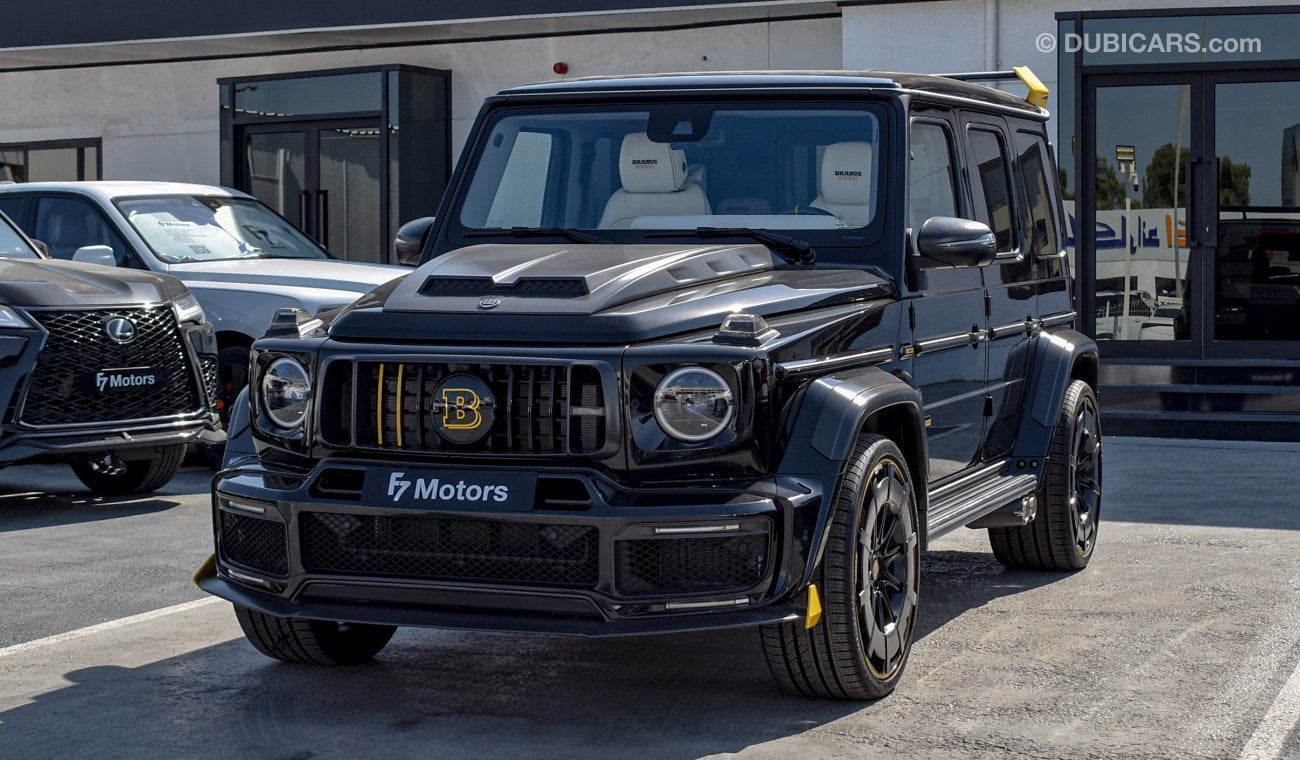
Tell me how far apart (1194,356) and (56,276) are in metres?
9.55

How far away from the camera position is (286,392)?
527cm

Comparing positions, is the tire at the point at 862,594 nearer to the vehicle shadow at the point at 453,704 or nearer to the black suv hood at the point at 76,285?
the vehicle shadow at the point at 453,704

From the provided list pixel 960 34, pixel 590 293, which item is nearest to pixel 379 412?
pixel 590 293

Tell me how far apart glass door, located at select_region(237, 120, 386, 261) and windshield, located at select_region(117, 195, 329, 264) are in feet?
19.3

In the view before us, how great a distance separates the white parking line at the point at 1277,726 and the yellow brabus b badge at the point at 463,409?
222 cm

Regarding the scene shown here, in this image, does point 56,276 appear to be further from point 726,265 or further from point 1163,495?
Answer: point 1163,495

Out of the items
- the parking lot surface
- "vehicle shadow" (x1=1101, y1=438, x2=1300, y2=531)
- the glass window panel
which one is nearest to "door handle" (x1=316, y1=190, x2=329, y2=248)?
the glass window panel

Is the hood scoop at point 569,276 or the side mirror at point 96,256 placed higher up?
the side mirror at point 96,256

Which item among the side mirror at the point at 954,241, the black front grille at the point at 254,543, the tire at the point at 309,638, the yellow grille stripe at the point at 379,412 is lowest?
Result: the tire at the point at 309,638

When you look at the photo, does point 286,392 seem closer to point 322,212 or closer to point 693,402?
point 693,402

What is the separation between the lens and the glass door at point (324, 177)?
18672mm

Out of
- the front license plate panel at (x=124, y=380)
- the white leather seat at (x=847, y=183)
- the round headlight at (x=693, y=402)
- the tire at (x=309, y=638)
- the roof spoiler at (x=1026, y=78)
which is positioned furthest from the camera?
the front license plate panel at (x=124, y=380)

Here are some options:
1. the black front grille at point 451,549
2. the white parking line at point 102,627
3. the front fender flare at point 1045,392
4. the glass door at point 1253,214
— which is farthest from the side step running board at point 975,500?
the glass door at point 1253,214

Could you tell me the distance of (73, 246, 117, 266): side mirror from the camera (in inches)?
421
